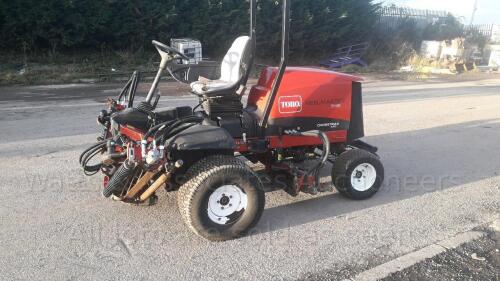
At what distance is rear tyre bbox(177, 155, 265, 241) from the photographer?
3.10 meters

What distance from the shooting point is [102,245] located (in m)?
3.09

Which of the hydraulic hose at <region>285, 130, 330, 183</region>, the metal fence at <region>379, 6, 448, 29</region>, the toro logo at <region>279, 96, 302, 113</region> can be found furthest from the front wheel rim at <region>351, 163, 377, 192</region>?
the metal fence at <region>379, 6, 448, 29</region>

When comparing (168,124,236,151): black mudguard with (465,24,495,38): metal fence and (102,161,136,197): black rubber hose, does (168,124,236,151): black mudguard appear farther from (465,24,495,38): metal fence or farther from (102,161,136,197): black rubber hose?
(465,24,495,38): metal fence

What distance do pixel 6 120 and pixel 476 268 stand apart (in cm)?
640

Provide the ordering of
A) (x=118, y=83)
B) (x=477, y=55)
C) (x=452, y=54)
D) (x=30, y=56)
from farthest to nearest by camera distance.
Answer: (x=477, y=55) → (x=452, y=54) → (x=30, y=56) → (x=118, y=83)

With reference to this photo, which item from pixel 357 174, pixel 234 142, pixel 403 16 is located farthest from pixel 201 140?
pixel 403 16

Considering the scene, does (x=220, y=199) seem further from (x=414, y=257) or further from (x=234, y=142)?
(x=414, y=257)

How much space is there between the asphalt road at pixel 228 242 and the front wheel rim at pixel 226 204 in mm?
195

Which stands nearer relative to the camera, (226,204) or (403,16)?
(226,204)

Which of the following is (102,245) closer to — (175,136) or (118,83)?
(175,136)

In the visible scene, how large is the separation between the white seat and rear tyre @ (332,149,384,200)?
47.3 inches

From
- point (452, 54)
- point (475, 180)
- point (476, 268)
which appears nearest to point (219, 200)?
point (476, 268)

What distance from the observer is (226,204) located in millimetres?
3262

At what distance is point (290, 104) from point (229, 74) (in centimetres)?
62
